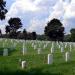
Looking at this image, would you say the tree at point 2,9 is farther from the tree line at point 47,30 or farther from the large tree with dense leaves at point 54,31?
the large tree with dense leaves at point 54,31

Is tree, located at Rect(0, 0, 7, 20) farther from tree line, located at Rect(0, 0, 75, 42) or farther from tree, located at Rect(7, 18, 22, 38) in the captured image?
tree, located at Rect(7, 18, 22, 38)

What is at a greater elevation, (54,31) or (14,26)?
(14,26)

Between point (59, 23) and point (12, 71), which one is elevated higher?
point (59, 23)

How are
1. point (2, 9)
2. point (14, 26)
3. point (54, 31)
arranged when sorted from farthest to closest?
1. point (14, 26)
2. point (54, 31)
3. point (2, 9)

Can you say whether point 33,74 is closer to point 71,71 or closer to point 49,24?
point 71,71

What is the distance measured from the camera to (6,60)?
23.4 meters

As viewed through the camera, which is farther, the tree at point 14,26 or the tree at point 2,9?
the tree at point 14,26

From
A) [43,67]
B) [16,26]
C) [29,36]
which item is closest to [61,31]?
[29,36]

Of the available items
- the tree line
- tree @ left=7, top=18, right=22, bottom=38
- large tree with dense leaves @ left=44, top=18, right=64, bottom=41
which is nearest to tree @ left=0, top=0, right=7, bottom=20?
the tree line

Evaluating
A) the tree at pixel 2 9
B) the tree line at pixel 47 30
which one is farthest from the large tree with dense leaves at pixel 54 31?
the tree at pixel 2 9

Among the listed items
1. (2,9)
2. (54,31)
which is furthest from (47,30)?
(2,9)

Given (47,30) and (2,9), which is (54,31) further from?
(2,9)

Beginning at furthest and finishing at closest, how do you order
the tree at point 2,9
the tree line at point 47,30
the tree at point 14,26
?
the tree at point 14,26 < the tree line at point 47,30 < the tree at point 2,9

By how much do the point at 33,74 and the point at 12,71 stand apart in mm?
1345
